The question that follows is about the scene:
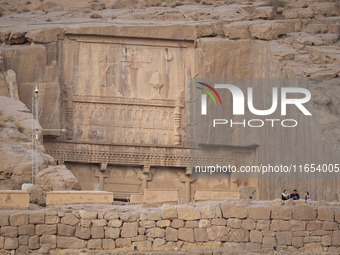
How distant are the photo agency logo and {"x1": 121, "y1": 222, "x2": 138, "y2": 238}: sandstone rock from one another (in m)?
13.9

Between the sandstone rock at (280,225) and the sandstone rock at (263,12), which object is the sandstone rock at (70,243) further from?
the sandstone rock at (263,12)

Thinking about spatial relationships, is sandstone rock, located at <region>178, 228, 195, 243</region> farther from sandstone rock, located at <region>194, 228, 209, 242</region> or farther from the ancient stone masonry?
the ancient stone masonry

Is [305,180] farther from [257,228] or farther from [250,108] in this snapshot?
[257,228]

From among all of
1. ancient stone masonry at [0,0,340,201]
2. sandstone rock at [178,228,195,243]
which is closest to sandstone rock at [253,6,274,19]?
ancient stone masonry at [0,0,340,201]

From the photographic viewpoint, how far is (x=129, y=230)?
2719cm

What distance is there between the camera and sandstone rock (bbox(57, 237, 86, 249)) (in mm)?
26938

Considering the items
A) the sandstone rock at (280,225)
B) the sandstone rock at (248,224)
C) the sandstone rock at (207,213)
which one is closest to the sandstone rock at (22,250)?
the sandstone rock at (207,213)

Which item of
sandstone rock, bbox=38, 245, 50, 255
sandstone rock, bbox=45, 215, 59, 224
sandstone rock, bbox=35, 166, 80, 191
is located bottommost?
sandstone rock, bbox=38, 245, 50, 255

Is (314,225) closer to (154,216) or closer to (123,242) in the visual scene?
(154,216)

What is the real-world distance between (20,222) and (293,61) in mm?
16694

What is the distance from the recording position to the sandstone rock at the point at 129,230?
2717cm

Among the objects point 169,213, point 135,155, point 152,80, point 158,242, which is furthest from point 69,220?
point 152,80

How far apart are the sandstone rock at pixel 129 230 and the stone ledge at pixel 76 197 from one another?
2191mm

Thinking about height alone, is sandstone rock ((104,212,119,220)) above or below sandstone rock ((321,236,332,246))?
above
